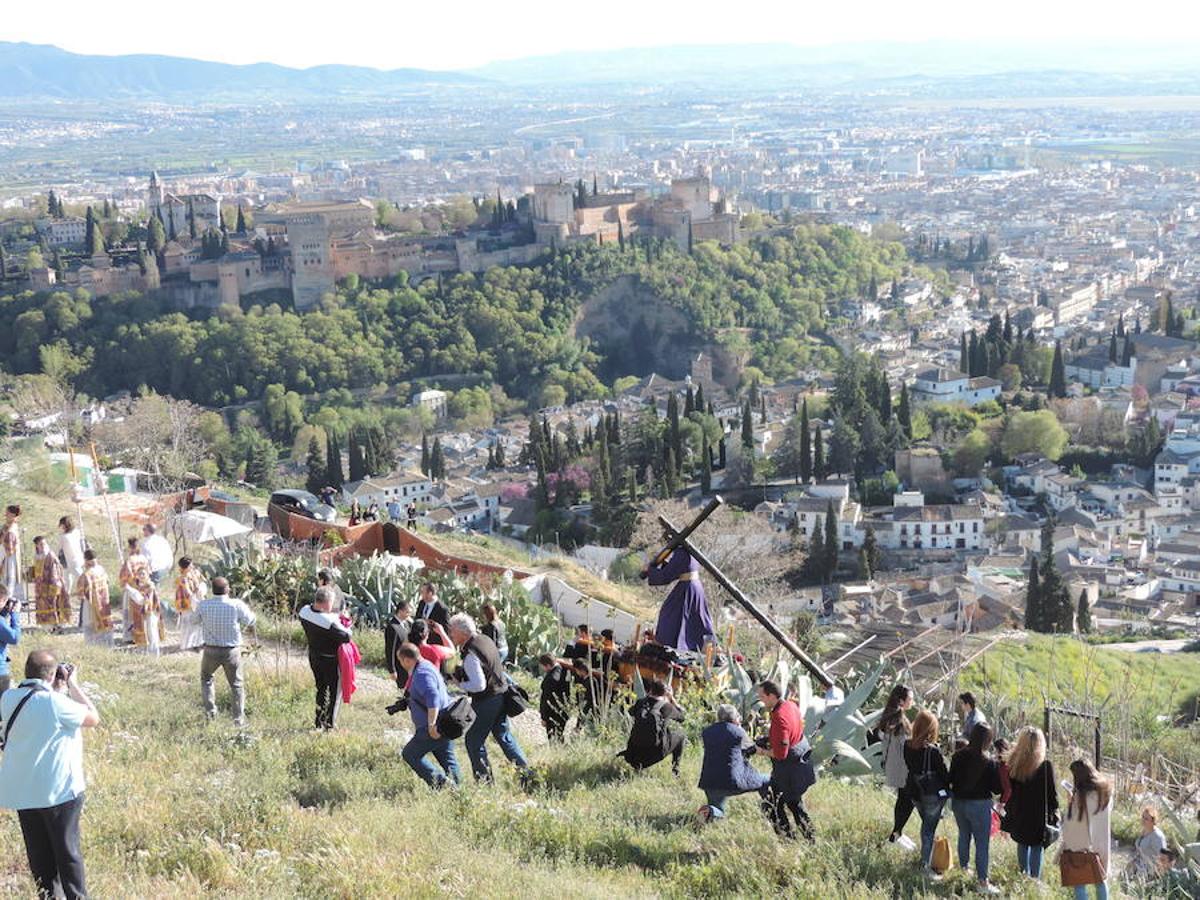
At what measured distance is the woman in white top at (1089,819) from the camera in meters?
4.98

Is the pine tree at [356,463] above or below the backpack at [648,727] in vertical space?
below

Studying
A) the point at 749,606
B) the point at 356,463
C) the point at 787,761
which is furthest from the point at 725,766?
the point at 356,463

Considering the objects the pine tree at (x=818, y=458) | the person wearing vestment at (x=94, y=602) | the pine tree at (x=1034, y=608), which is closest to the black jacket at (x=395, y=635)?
the person wearing vestment at (x=94, y=602)

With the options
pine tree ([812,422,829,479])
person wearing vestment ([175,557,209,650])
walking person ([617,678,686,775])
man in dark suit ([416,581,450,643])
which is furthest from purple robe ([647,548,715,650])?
pine tree ([812,422,829,479])

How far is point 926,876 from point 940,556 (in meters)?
25.0

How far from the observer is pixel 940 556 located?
29672 millimetres

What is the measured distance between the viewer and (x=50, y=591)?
879 cm

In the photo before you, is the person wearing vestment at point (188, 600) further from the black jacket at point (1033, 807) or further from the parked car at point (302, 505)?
the parked car at point (302, 505)

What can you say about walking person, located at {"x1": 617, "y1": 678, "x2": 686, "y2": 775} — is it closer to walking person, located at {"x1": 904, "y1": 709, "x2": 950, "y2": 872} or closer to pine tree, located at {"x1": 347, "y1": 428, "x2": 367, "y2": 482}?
walking person, located at {"x1": 904, "y1": 709, "x2": 950, "y2": 872}

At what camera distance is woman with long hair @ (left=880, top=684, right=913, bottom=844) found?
17.9 feet

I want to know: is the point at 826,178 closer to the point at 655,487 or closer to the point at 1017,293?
the point at 1017,293

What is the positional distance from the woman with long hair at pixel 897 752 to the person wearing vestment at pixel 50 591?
17.0 feet

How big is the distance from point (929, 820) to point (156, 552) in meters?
5.21

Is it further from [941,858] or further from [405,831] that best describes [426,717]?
[941,858]
